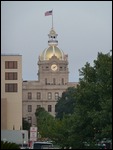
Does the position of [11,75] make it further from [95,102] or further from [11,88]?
[95,102]

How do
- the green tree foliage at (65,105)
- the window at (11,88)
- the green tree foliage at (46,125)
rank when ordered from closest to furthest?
the green tree foliage at (46,125) < the window at (11,88) < the green tree foliage at (65,105)

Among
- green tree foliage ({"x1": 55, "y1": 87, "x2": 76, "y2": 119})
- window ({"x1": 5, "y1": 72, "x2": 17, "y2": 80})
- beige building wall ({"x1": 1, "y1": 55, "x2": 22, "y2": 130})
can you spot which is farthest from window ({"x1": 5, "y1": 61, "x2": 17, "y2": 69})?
green tree foliage ({"x1": 55, "y1": 87, "x2": 76, "y2": 119})

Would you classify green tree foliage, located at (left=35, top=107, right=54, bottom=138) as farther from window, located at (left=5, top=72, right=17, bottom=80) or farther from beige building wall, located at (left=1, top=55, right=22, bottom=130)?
window, located at (left=5, top=72, right=17, bottom=80)

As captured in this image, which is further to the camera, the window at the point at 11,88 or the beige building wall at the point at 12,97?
the window at the point at 11,88

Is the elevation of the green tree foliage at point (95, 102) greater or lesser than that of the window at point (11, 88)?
lesser

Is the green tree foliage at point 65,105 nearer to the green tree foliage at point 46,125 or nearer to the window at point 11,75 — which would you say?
the green tree foliage at point 46,125

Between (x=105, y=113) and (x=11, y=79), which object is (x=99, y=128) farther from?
(x=11, y=79)

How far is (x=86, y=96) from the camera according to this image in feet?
161

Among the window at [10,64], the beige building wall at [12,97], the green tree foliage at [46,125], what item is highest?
the window at [10,64]

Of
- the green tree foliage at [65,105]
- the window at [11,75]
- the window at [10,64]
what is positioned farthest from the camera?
the green tree foliage at [65,105]

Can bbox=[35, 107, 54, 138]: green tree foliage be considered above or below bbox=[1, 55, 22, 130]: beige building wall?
below

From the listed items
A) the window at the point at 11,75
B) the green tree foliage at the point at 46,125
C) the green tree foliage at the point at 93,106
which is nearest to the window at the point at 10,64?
the window at the point at 11,75

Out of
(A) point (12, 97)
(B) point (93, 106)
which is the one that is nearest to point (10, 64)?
(A) point (12, 97)

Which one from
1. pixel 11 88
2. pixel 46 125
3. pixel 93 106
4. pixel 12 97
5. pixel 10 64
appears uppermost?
pixel 10 64
